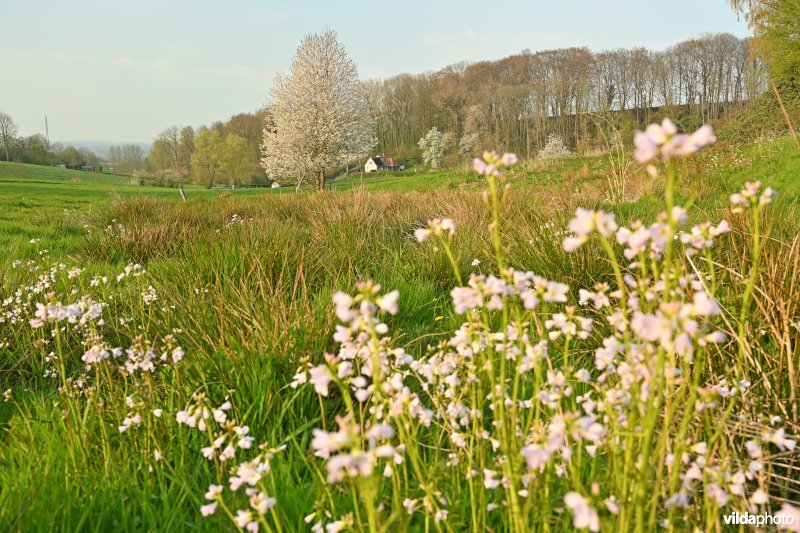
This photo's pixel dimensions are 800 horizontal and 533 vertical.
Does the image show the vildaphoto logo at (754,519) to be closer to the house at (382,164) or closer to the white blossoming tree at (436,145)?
the white blossoming tree at (436,145)

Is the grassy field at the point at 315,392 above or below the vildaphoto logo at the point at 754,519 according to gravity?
above

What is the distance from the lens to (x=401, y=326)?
407cm

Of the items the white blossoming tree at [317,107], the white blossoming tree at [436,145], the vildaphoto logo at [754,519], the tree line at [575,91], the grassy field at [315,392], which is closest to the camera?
the grassy field at [315,392]

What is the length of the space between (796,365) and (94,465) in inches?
130

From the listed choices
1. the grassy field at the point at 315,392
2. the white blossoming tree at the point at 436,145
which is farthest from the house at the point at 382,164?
the grassy field at the point at 315,392

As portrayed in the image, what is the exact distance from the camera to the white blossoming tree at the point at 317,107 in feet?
108

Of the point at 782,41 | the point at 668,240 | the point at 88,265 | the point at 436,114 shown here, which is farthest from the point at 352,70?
the point at 436,114

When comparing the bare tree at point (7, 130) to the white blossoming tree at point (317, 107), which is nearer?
the white blossoming tree at point (317, 107)

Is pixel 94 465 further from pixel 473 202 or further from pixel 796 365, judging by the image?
pixel 473 202

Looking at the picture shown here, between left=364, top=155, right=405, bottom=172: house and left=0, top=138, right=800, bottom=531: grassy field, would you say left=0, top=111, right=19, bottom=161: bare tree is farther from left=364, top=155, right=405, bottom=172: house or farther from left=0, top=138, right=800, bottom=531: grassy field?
left=0, top=138, right=800, bottom=531: grassy field

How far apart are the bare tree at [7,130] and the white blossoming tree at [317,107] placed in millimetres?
66886

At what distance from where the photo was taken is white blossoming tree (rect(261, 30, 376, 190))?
3294cm

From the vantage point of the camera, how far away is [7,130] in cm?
7912

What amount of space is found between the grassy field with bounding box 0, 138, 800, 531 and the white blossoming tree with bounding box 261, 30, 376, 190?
27399mm
